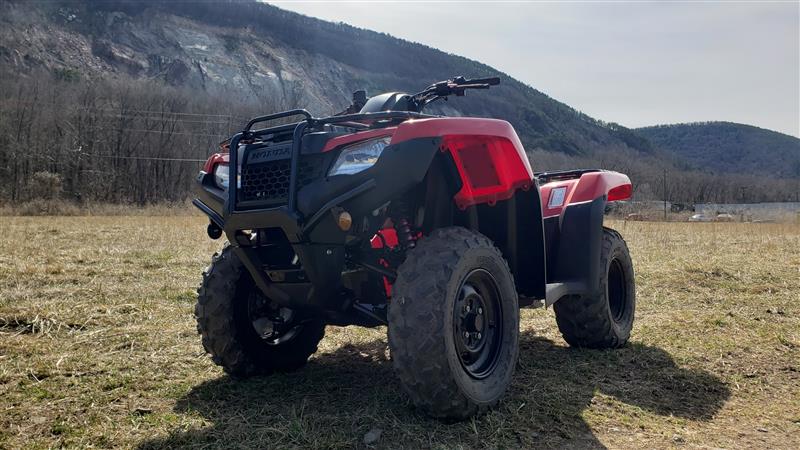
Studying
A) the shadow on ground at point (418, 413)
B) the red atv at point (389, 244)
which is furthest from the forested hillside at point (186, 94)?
the shadow on ground at point (418, 413)

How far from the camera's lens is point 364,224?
3215mm

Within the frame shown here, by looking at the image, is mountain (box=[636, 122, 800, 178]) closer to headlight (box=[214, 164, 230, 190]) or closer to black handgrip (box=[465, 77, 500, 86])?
black handgrip (box=[465, 77, 500, 86])

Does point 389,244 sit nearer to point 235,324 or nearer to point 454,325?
point 454,325

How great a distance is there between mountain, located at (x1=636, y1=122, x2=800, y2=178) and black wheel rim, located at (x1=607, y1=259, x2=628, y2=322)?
112m

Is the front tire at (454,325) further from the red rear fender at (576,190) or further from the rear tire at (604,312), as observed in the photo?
the rear tire at (604,312)

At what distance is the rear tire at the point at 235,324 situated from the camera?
3.69m

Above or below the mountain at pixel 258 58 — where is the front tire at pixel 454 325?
below

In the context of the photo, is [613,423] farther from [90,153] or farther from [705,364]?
[90,153]

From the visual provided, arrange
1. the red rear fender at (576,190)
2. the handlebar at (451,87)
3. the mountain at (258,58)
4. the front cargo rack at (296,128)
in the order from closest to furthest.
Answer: the front cargo rack at (296,128) → the handlebar at (451,87) → the red rear fender at (576,190) → the mountain at (258,58)

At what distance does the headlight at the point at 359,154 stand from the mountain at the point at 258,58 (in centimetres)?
6059

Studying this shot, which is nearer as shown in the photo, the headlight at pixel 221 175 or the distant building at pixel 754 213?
the headlight at pixel 221 175

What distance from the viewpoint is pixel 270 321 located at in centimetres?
402

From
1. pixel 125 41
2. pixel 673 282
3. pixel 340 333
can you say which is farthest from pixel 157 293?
pixel 125 41

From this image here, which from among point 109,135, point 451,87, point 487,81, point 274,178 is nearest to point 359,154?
point 274,178
